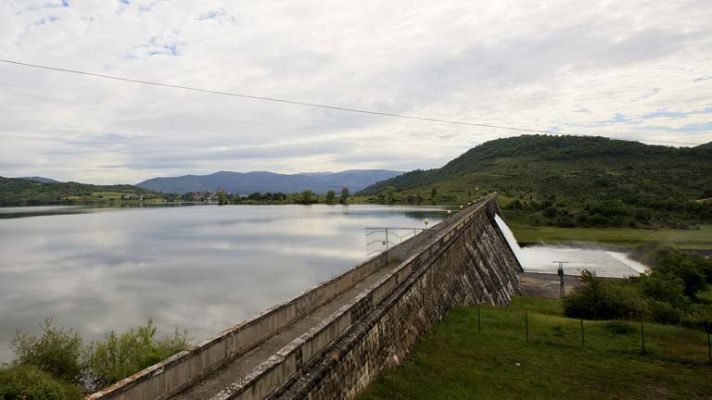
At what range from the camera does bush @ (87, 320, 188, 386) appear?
1994 centimetres

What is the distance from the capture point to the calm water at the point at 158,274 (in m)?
30.1

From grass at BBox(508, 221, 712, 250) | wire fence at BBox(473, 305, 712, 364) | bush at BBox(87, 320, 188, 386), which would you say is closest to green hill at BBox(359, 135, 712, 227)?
grass at BBox(508, 221, 712, 250)

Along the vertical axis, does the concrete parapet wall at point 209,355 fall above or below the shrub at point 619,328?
above

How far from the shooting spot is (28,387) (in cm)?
1478

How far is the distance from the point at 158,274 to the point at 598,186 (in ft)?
390

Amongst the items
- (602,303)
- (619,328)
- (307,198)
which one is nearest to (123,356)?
(619,328)

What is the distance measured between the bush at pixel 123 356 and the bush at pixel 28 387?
3.17m

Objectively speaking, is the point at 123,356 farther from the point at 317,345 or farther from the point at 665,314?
the point at 665,314

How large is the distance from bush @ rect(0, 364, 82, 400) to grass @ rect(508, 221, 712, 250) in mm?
66187

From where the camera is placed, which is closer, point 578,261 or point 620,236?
point 578,261

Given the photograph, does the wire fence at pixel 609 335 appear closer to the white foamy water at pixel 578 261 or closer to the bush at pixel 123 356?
the bush at pixel 123 356

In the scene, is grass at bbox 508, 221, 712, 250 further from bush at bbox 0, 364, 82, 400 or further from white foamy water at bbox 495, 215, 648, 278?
bush at bbox 0, 364, 82, 400

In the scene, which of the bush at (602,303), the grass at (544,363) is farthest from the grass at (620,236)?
the grass at (544,363)

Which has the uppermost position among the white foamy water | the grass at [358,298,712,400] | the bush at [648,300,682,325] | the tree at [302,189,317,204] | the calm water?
the tree at [302,189,317,204]
